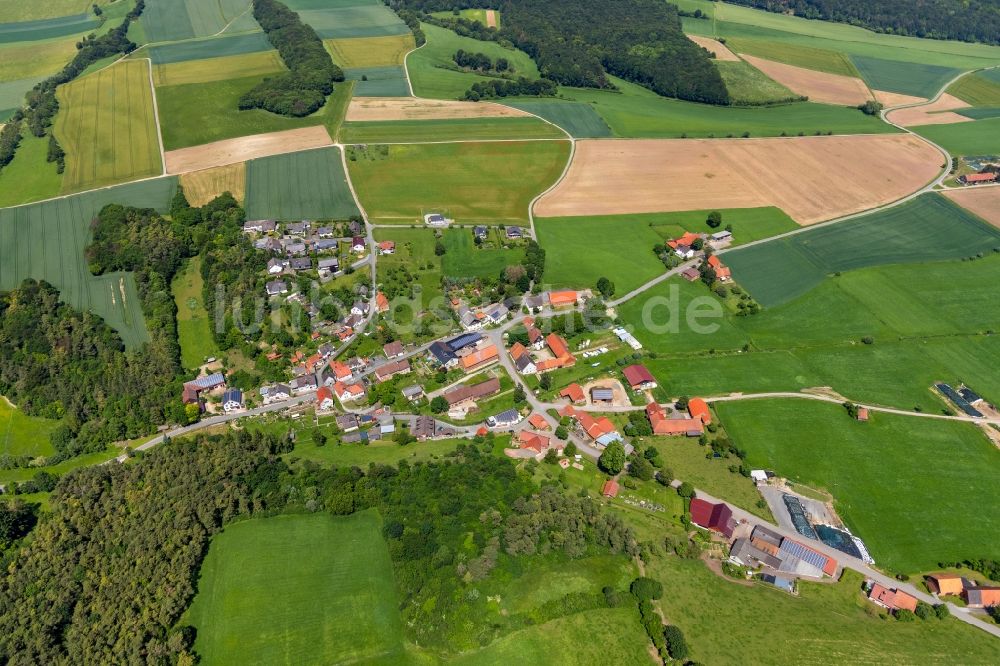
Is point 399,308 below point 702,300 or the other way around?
below

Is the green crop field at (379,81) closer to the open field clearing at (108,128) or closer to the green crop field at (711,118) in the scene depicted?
the green crop field at (711,118)

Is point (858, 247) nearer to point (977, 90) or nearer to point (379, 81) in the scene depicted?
point (977, 90)

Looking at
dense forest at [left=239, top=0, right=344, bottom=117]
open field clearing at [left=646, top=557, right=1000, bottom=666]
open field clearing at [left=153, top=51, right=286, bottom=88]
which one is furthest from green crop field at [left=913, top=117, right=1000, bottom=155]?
open field clearing at [left=153, top=51, right=286, bottom=88]

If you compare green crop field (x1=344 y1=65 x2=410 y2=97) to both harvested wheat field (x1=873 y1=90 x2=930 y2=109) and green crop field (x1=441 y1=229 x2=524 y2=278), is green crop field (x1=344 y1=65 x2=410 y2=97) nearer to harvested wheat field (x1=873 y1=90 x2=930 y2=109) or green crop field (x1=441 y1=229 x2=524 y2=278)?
green crop field (x1=441 y1=229 x2=524 y2=278)

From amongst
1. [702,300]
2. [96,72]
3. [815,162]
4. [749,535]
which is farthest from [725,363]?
[96,72]

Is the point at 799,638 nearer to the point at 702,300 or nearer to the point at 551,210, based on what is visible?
the point at 702,300

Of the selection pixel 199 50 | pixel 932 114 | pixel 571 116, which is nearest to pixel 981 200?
pixel 932 114
